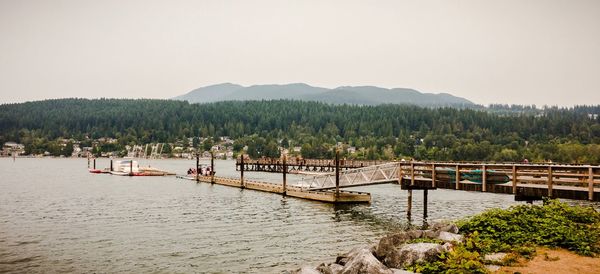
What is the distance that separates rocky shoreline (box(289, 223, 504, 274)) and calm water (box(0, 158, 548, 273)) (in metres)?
6.46

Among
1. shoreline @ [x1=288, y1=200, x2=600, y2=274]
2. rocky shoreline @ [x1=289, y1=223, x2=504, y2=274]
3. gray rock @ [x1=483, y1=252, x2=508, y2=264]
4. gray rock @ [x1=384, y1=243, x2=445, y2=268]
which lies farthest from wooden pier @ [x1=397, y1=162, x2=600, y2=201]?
gray rock @ [x1=384, y1=243, x2=445, y2=268]

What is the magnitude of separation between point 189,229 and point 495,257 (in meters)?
20.7

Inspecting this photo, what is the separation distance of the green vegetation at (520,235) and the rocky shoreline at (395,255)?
31 centimetres

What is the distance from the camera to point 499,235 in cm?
1529

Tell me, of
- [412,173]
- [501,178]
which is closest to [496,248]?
[501,178]

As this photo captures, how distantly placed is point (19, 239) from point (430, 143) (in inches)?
5661

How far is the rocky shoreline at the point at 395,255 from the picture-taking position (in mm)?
11688

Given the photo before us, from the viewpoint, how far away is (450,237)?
49.0 feet

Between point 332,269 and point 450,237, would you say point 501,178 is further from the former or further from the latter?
point 332,269

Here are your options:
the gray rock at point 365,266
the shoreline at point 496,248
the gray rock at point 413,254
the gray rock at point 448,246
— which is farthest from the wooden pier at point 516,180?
the gray rock at point 365,266

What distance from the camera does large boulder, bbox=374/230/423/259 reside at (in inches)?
550

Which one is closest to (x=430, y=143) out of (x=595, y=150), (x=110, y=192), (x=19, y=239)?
(x=595, y=150)

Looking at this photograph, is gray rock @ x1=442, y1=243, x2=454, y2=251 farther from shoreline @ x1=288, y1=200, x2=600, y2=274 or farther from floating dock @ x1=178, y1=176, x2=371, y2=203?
floating dock @ x1=178, y1=176, x2=371, y2=203

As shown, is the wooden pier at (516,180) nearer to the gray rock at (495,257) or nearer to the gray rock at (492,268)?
the gray rock at (495,257)
